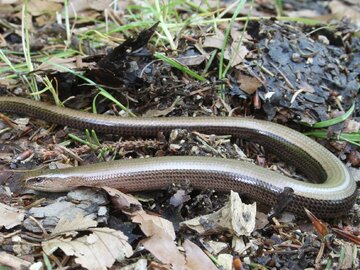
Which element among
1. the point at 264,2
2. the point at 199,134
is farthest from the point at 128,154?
the point at 264,2

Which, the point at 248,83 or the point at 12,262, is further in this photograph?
the point at 248,83

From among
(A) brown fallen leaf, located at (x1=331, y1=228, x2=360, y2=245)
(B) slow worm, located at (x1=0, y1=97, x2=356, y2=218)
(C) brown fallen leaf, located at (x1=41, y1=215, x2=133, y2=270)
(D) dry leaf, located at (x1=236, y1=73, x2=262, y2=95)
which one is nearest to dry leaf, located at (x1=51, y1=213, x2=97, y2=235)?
(C) brown fallen leaf, located at (x1=41, y1=215, x2=133, y2=270)

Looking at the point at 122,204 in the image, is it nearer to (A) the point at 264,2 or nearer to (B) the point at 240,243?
(B) the point at 240,243

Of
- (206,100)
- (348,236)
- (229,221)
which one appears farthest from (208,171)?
(348,236)

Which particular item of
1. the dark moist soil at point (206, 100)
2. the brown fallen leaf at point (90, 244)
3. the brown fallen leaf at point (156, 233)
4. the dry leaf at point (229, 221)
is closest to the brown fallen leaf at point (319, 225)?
the dark moist soil at point (206, 100)

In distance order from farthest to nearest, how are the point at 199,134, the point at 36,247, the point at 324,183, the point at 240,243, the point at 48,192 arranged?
the point at 199,134 → the point at 324,183 → the point at 48,192 → the point at 240,243 → the point at 36,247

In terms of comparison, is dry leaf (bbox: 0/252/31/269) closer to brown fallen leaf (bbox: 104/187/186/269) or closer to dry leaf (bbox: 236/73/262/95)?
brown fallen leaf (bbox: 104/187/186/269)

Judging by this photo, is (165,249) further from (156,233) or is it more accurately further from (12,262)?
(12,262)
